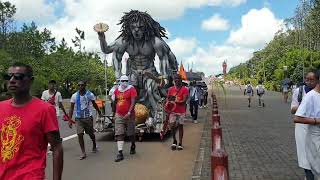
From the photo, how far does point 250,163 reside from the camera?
1028 cm

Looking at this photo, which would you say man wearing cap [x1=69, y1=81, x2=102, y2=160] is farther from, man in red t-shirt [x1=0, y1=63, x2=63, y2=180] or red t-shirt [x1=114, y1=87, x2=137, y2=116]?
man in red t-shirt [x1=0, y1=63, x2=63, y2=180]

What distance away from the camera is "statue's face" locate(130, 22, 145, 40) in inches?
604

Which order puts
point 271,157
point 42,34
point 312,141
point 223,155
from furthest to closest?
point 42,34
point 271,157
point 312,141
point 223,155

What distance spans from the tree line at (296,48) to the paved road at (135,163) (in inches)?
1255

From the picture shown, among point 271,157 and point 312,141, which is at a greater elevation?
point 312,141

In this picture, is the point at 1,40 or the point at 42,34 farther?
the point at 42,34

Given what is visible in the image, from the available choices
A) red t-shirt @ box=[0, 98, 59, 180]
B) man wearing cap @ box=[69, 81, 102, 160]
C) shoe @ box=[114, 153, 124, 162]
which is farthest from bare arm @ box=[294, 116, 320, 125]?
man wearing cap @ box=[69, 81, 102, 160]

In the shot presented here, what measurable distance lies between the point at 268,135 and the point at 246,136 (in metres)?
0.70

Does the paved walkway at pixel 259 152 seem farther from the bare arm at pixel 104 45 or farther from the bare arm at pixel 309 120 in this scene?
the bare arm at pixel 104 45

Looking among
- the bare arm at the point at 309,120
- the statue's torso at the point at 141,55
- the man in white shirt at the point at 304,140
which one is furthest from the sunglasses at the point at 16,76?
the statue's torso at the point at 141,55

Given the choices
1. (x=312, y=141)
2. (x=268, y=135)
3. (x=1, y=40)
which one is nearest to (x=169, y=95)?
(x=268, y=135)

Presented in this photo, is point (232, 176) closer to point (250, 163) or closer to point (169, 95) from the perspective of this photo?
point (250, 163)

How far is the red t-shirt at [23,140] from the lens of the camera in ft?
12.9

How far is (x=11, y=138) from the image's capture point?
13.1ft
